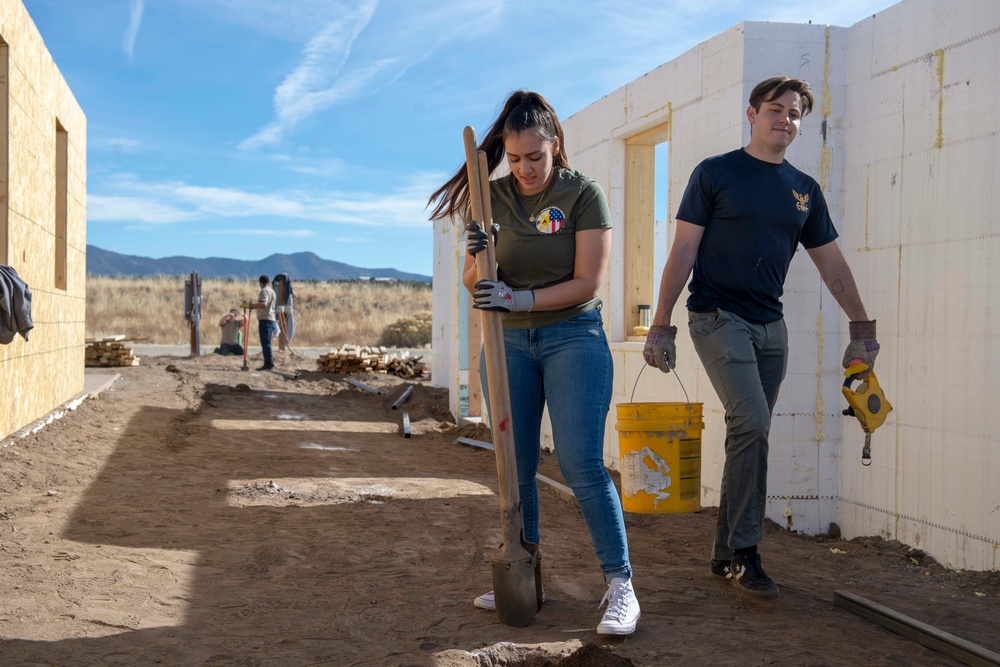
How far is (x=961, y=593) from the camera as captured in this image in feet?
14.4

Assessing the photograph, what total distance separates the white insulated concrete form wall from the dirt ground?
0.32 meters

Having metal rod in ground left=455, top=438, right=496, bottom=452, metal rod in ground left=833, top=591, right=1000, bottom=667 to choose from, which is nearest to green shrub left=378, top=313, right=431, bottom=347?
metal rod in ground left=455, top=438, right=496, bottom=452

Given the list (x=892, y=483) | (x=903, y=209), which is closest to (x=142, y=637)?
(x=892, y=483)

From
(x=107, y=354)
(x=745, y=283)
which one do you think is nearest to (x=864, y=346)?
(x=745, y=283)

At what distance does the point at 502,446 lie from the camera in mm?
3326

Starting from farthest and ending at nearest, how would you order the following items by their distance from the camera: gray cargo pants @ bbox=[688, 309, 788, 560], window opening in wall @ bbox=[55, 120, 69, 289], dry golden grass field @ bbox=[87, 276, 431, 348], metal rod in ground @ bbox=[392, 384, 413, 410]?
dry golden grass field @ bbox=[87, 276, 431, 348] → metal rod in ground @ bbox=[392, 384, 413, 410] → window opening in wall @ bbox=[55, 120, 69, 289] → gray cargo pants @ bbox=[688, 309, 788, 560]

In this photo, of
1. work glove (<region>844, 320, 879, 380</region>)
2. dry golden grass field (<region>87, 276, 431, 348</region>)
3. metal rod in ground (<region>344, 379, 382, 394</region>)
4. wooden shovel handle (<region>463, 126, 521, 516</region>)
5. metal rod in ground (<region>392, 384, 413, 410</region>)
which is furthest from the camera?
dry golden grass field (<region>87, 276, 431, 348</region>)

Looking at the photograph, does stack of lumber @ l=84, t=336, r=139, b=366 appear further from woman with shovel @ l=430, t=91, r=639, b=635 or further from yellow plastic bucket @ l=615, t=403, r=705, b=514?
woman with shovel @ l=430, t=91, r=639, b=635

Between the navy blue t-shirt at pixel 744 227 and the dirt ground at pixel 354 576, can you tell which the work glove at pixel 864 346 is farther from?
the dirt ground at pixel 354 576

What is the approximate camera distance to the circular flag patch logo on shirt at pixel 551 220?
330cm

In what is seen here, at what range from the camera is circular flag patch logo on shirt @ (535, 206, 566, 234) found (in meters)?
3.30

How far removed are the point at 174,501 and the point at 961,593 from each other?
472 centimetres

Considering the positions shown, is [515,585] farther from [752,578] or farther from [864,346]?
[864,346]

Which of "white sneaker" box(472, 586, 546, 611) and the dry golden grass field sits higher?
the dry golden grass field
